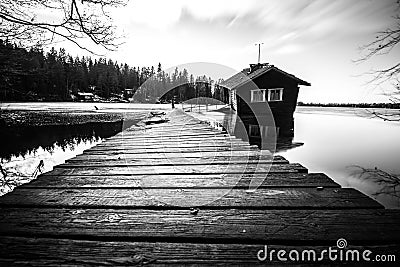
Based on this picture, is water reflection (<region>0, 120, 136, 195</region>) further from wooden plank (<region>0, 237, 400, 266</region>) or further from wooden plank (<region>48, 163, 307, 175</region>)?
wooden plank (<region>0, 237, 400, 266</region>)

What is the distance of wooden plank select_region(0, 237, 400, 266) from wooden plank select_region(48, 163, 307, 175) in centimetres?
132

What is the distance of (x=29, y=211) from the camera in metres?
1.54

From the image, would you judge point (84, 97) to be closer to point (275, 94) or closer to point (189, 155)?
point (275, 94)

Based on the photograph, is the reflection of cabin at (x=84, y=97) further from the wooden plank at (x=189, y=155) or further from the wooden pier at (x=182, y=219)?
the wooden pier at (x=182, y=219)

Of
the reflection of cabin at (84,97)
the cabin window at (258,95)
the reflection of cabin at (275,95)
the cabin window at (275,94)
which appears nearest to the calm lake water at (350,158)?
the reflection of cabin at (275,95)

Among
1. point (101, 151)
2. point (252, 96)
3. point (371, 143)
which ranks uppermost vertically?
point (252, 96)

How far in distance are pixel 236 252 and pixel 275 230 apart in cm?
Answer: 31

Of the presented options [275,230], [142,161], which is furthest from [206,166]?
[275,230]

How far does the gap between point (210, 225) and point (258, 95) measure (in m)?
22.0

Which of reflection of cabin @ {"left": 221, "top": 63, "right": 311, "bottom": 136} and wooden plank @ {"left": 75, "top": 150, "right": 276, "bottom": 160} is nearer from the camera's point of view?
wooden plank @ {"left": 75, "top": 150, "right": 276, "bottom": 160}

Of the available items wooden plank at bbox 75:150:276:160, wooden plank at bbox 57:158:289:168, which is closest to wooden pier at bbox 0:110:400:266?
wooden plank at bbox 57:158:289:168

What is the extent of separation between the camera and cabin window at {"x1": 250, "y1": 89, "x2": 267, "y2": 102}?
21475mm

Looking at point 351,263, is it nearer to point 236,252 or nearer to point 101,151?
point 236,252

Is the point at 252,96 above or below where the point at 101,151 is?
above
